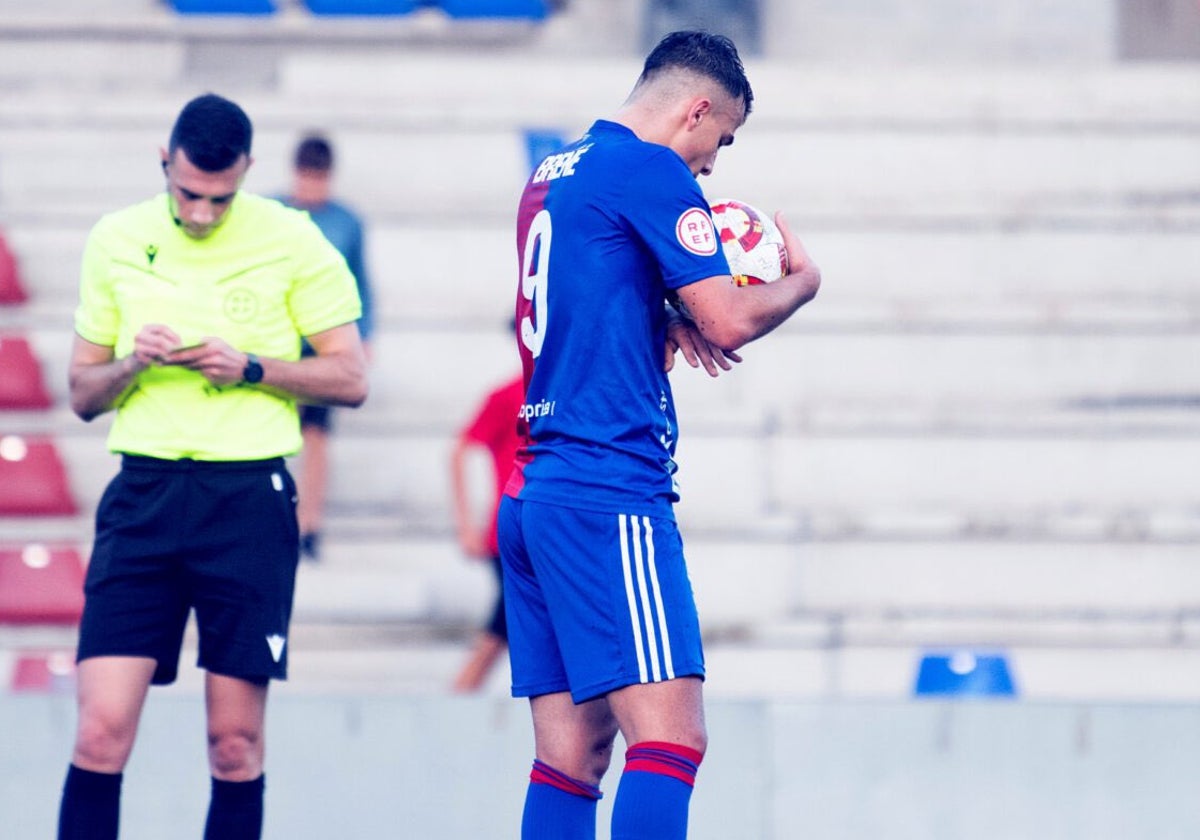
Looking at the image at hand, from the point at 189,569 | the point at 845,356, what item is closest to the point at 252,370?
the point at 189,569

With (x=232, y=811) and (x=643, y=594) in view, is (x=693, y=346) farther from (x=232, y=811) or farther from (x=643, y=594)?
(x=232, y=811)

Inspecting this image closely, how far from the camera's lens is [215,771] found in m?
4.31

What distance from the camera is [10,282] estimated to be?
8992 mm

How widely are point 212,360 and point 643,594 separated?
4.28 ft

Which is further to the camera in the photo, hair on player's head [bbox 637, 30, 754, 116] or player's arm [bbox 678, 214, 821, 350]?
hair on player's head [bbox 637, 30, 754, 116]

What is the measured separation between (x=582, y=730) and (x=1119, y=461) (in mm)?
5549

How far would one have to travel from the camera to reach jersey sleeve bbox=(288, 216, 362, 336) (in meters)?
4.42

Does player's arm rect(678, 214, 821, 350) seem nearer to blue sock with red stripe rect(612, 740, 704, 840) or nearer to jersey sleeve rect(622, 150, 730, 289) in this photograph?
jersey sleeve rect(622, 150, 730, 289)

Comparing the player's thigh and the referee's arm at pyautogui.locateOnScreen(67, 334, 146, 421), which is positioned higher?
the referee's arm at pyautogui.locateOnScreen(67, 334, 146, 421)

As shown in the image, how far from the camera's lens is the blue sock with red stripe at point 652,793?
336 cm

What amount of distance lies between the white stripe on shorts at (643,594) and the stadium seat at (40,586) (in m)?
4.71

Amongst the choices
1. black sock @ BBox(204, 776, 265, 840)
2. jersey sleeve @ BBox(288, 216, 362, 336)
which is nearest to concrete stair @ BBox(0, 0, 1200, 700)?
black sock @ BBox(204, 776, 265, 840)

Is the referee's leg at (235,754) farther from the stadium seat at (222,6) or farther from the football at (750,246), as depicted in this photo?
the stadium seat at (222,6)

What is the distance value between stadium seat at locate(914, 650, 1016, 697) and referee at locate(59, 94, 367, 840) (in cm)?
280
